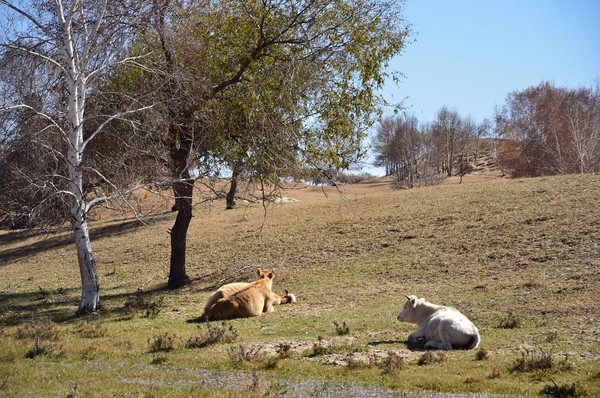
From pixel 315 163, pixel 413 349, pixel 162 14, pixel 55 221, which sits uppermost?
pixel 162 14

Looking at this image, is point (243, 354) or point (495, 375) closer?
point (495, 375)

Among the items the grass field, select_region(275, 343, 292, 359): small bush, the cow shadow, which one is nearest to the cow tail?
the grass field

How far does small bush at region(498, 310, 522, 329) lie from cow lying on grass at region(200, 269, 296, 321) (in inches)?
260

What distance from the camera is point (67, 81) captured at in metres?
19.8

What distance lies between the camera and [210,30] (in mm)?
23969

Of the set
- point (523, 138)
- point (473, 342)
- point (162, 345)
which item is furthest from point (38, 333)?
point (523, 138)

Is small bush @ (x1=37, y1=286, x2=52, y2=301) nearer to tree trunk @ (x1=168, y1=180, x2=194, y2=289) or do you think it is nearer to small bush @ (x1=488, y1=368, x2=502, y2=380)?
tree trunk @ (x1=168, y1=180, x2=194, y2=289)

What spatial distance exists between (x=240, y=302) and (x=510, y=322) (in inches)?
279

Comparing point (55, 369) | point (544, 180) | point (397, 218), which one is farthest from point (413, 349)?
point (544, 180)

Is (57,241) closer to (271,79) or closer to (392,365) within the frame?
(271,79)

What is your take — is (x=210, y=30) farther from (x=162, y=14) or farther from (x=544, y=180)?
(x=544, y=180)

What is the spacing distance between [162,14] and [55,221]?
6921mm

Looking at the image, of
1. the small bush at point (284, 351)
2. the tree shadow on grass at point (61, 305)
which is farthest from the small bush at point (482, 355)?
the tree shadow on grass at point (61, 305)

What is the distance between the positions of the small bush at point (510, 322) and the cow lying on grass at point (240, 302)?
662cm
